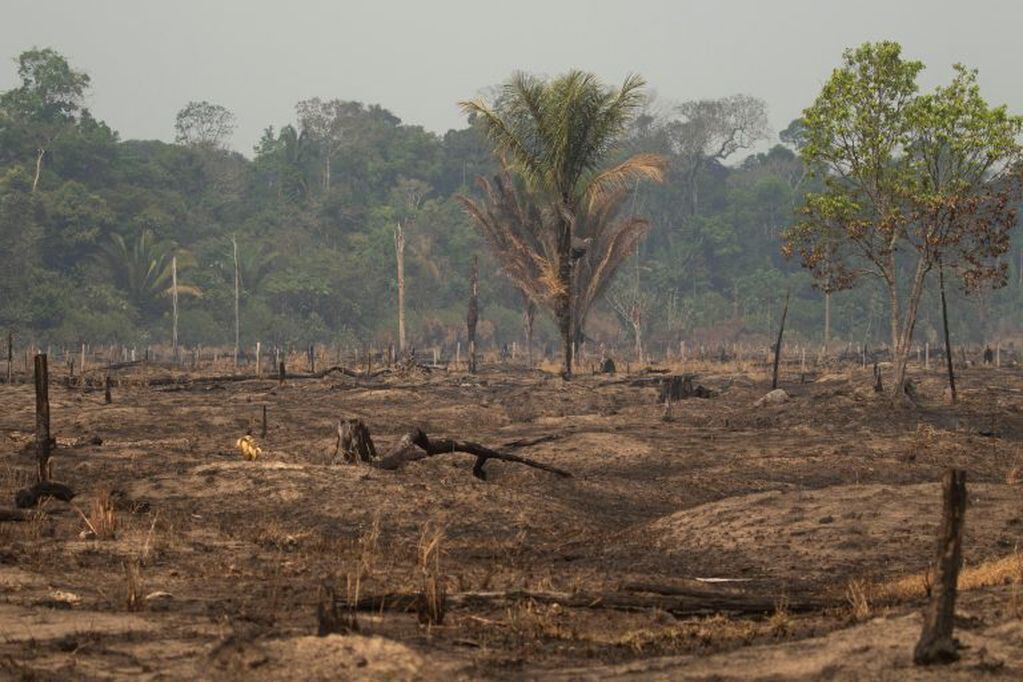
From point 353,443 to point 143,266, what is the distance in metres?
50.8

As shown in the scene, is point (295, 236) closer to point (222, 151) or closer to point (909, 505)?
point (222, 151)

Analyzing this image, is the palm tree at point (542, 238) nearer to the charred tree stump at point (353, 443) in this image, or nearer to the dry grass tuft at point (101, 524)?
the charred tree stump at point (353, 443)

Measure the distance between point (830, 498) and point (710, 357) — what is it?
4314 centimetres

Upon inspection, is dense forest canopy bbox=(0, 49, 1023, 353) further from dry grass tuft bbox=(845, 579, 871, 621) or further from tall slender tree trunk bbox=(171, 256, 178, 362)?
dry grass tuft bbox=(845, 579, 871, 621)

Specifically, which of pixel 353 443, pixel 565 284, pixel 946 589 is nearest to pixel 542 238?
pixel 565 284

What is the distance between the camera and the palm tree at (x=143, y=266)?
213 ft

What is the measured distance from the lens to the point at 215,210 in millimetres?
80750

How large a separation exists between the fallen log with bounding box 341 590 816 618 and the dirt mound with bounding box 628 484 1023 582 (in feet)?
6.85

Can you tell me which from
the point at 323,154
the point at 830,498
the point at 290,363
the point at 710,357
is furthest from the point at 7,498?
the point at 323,154

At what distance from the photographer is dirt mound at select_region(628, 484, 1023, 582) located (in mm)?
11602

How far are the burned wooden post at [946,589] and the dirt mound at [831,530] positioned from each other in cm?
379

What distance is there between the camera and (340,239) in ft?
262

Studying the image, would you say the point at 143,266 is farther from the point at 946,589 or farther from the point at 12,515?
the point at 946,589

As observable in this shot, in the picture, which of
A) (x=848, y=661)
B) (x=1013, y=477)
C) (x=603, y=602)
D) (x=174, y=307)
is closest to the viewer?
(x=848, y=661)
